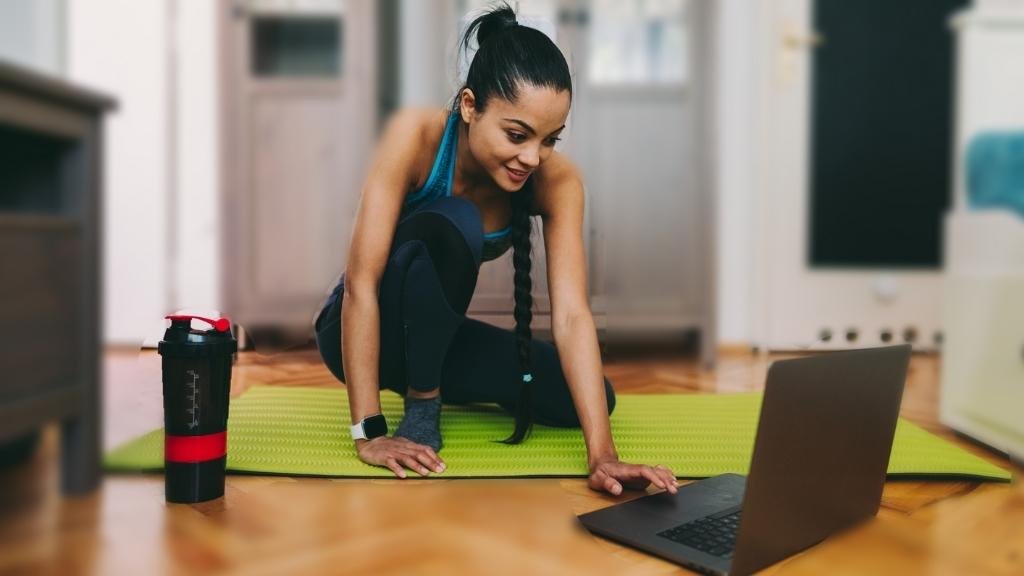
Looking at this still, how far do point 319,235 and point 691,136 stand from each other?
3.17ft

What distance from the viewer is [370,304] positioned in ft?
3.08

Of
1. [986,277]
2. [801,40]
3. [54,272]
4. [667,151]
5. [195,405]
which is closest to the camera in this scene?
[54,272]

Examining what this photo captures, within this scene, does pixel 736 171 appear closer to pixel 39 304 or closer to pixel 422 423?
pixel 422 423

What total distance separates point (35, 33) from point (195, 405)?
45 centimetres

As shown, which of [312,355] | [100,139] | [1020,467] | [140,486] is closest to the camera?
[100,139]

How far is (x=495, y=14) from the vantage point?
94cm

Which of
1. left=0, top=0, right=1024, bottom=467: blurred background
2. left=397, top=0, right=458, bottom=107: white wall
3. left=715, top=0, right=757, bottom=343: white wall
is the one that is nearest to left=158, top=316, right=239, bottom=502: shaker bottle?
left=0, top=0, right=1024, bottom=467: blurred background

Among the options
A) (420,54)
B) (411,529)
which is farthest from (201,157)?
(411,529)

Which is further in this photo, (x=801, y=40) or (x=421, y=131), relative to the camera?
(x=801, y=40)

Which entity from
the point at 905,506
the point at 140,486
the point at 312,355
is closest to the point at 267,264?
the point at 312,355

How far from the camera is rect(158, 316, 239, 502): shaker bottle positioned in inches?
30.8

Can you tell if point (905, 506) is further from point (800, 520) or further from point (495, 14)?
point (495, 14)

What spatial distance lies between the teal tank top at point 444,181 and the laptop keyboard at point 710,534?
1.47 feet

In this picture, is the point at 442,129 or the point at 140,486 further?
the point at 442,129
